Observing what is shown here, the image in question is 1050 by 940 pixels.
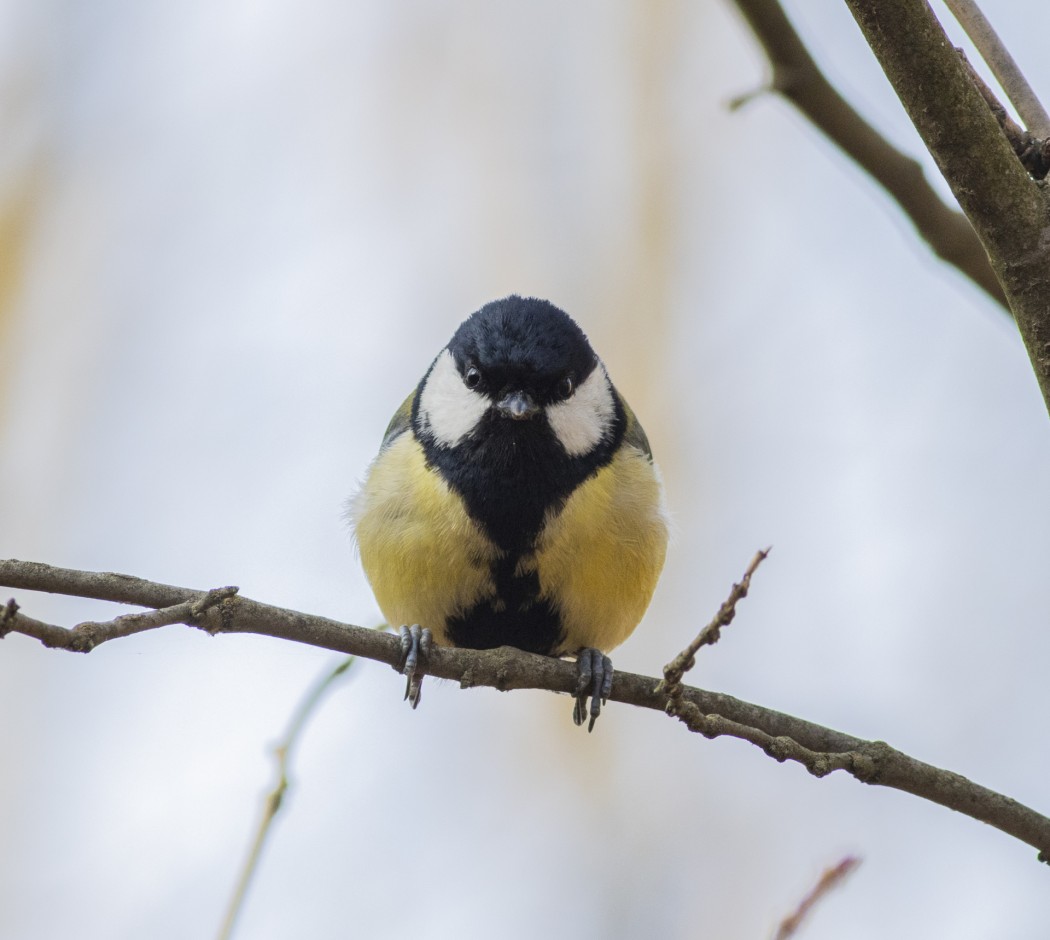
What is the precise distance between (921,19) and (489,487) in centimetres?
139

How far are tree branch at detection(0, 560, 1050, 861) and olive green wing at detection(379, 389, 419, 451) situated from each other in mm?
997

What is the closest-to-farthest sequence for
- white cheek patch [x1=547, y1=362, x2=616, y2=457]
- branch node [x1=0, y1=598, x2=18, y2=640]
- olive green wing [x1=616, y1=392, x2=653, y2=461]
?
branch node [x1=0, y1=598, x2=18, y2=640] → white cheek patch [x1=547, y1=362, x2=616, y2=457] → olive green wing [x1=616, y1=392, x2=653, y2=461]

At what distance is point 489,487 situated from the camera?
266cm

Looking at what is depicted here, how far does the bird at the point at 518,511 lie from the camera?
266 cm

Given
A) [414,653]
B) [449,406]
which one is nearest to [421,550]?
[449,406]

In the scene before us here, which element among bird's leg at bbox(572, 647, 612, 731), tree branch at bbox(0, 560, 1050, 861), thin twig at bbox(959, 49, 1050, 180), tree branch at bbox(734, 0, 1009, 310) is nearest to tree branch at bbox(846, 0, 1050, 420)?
thin twig at bbox(959, 49, 1050, 180)

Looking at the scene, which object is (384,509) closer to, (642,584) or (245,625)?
(642,584)

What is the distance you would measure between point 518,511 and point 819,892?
1.17 metres

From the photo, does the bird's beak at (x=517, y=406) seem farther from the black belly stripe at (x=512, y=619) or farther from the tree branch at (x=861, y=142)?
the tree branch at (x=861, y=142)

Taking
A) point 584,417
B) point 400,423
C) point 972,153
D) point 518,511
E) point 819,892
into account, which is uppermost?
point 972,153

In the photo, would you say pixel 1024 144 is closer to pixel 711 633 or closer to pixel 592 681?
pixel 711 633

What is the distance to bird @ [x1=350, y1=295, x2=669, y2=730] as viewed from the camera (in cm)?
266

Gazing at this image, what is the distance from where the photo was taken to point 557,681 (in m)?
2.23

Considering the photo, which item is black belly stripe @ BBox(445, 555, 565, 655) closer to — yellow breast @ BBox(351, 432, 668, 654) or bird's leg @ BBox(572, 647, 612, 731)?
yellow breast @ BBox(351, 432, 668, 654)
